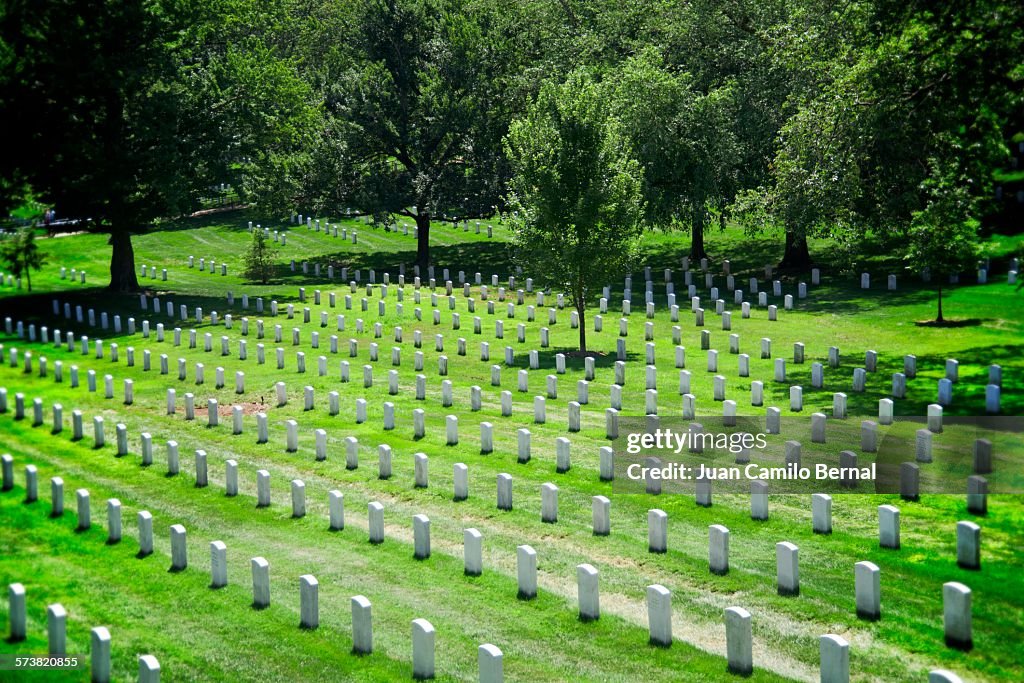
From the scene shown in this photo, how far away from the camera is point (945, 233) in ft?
107

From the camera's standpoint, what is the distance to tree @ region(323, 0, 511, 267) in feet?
173

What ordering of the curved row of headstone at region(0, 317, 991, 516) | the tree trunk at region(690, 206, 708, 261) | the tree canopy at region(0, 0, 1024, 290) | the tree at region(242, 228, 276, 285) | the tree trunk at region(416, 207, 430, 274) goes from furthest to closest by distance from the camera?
the tree trunk at region(416, 207, 430, 274) < the tree at region(242, 228, 276, 285) < the tree trunk at region(690, 206, 708, 261) < the tree canopy at region(0, 0, 1024, 290) < the curved row of headstone at region(0, 317, 991, 516)

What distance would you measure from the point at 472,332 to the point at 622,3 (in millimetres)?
27774

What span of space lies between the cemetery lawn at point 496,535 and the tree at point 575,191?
8.38ft

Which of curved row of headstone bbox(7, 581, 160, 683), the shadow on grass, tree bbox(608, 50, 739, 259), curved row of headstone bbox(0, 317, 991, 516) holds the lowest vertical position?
curved row of headstone bbox(7, 581, 160, 683)

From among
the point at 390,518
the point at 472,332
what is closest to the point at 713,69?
the point at 472,332

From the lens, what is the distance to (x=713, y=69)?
50.1 m

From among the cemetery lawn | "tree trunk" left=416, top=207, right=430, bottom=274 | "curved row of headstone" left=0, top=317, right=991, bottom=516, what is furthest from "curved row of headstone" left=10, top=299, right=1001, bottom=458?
"tree trunk" left=416, top=207, right=430, bottom=274

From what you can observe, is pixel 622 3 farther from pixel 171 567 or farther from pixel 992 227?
pixel 171 567

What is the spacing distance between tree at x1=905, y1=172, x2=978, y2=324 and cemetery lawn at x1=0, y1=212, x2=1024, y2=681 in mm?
2014

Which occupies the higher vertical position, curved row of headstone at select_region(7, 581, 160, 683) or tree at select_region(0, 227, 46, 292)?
tree at select_region(0, 227, 46, 292)

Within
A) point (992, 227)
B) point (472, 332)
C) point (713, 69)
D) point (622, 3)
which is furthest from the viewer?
point (622, 3)

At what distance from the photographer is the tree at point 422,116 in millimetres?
52750

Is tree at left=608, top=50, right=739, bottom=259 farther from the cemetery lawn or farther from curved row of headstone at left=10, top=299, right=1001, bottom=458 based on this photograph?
curved row of headstone at left=10, top=299, right=1001, bottom=458
